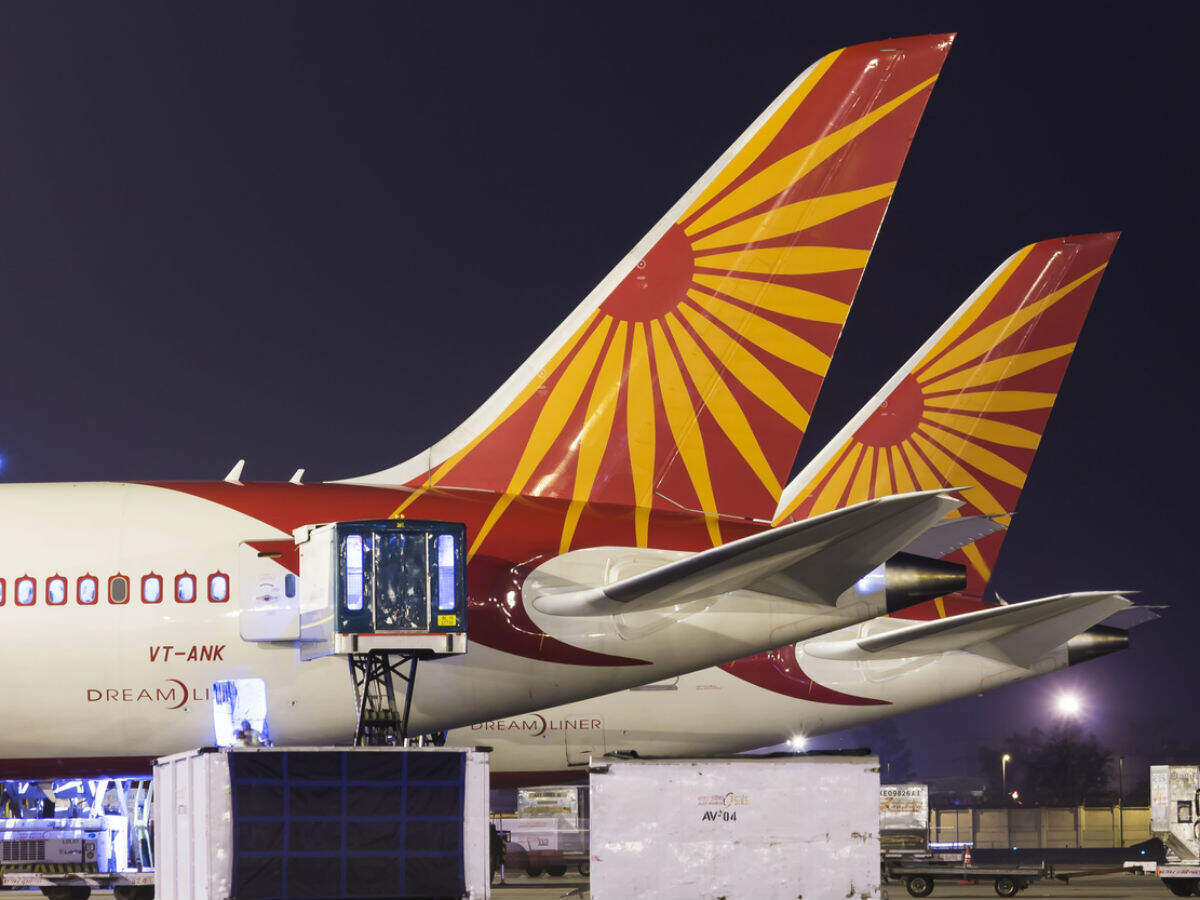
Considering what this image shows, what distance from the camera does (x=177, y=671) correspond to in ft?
63.3

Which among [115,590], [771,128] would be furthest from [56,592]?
[771,128]

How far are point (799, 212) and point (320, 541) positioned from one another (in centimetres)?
736

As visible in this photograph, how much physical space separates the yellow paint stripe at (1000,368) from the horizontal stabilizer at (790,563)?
14.8 metres

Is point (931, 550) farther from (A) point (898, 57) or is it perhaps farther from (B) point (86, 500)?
(B) point (86, 500)

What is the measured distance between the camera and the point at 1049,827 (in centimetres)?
6506

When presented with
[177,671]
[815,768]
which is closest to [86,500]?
[177,671]

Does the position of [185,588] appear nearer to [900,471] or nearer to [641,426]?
[641,426]

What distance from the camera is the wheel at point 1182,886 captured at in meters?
28.2

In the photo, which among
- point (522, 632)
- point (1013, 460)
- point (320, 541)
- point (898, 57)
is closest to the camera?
point (320, 541)

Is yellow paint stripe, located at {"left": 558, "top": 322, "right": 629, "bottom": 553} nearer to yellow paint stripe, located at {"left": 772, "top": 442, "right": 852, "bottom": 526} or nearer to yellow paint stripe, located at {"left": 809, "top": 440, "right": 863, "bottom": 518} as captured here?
yellow paint stripe, located at {"left": 809, "top": 440, "right": 863, "bottom": 518}

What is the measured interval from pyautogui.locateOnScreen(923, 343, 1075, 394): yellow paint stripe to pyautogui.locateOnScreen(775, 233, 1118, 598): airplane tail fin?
2 cm

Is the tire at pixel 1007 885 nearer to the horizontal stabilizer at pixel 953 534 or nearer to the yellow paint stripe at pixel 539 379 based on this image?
the horizontal stabilizer at pixel 953 534

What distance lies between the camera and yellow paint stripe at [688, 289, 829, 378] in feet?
66.1

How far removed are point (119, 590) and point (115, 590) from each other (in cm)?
5
